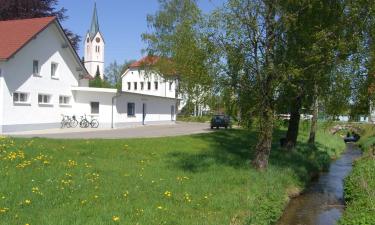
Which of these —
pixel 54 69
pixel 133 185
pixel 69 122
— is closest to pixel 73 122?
pixel 69 122

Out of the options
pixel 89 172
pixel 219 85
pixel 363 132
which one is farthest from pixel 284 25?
pixel 363 132

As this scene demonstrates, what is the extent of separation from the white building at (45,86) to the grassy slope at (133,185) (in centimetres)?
1199

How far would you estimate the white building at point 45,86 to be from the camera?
2984cm

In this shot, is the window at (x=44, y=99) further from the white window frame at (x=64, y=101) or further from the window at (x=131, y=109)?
the window at (x=131, y=109)

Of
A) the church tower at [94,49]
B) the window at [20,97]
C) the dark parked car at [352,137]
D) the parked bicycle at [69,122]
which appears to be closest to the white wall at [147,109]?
the parked bicycle at [69,122]

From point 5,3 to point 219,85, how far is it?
32193mm

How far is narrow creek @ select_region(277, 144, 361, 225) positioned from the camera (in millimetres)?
13031

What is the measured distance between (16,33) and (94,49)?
66476 mm

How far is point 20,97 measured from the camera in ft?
102

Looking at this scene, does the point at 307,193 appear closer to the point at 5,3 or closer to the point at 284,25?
the point at 284,25

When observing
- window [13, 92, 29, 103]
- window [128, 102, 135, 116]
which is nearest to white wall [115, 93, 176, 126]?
window [128, 102, 135, 116]

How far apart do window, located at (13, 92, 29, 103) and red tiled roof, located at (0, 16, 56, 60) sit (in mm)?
2768

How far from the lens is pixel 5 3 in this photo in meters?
42.3

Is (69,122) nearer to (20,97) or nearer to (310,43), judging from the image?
(20,97)
